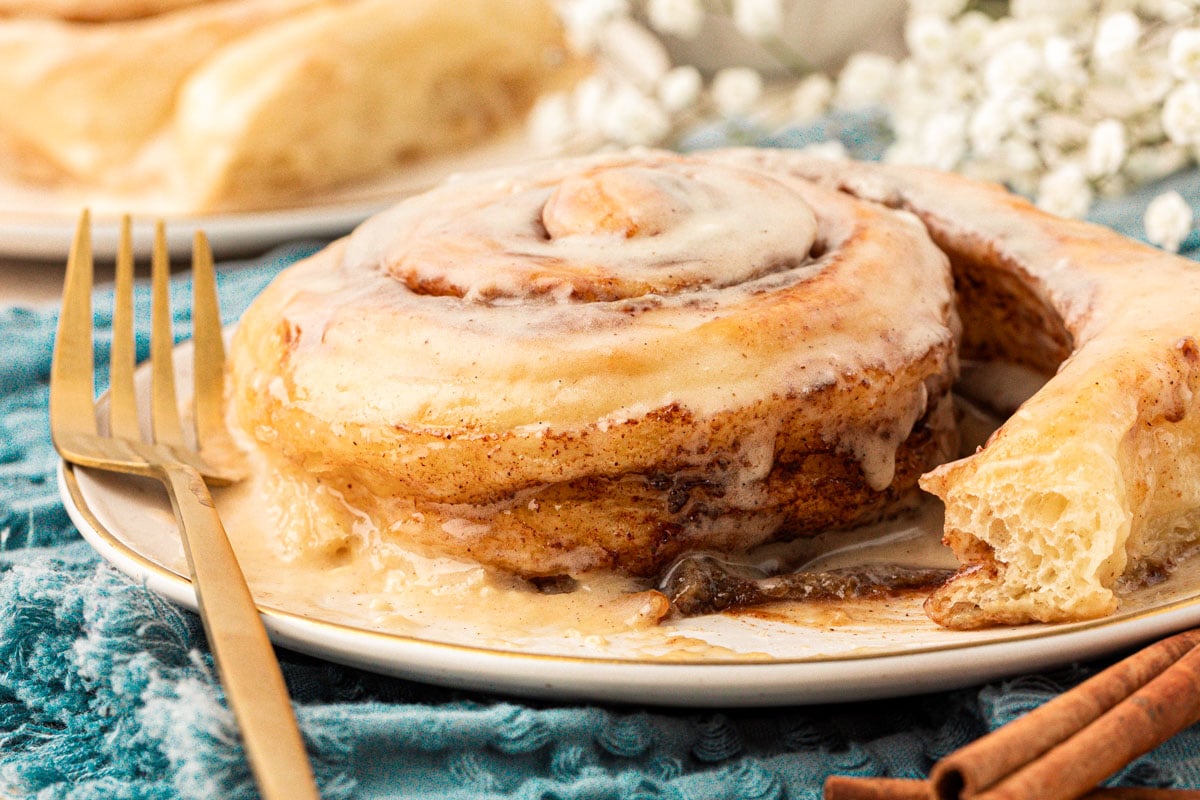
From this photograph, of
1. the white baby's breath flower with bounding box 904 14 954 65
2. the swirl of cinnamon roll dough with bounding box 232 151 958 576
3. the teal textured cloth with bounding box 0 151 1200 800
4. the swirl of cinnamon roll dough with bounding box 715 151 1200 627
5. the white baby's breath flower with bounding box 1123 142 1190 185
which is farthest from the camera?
the white baby's breath flower with bounding box 904 14 954 65

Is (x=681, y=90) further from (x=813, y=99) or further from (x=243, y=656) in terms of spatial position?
(x=243, y=656)

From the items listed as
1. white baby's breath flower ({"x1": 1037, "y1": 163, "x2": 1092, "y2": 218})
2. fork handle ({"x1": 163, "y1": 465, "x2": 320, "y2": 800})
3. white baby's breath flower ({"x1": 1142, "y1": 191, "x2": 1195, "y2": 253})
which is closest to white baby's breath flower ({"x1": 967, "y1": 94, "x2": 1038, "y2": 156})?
white baby's breath flower ({"x1": 1037, "y1": 163, "x2": 1092, "y2": 218})

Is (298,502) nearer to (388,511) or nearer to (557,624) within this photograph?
(388,511)

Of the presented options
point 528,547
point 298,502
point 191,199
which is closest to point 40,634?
point 298,502

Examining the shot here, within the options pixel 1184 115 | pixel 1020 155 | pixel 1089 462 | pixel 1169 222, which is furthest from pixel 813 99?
pixel 1089 462

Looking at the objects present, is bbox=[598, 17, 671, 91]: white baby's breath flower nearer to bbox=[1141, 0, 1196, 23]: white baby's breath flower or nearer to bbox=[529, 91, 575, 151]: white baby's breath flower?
bbox=[529, 91, 575, 151]: white baby's breath flower

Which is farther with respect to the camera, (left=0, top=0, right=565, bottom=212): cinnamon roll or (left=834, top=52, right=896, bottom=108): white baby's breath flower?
(left=834, top=52, right=896, bottom=108): white baby's breath flower
